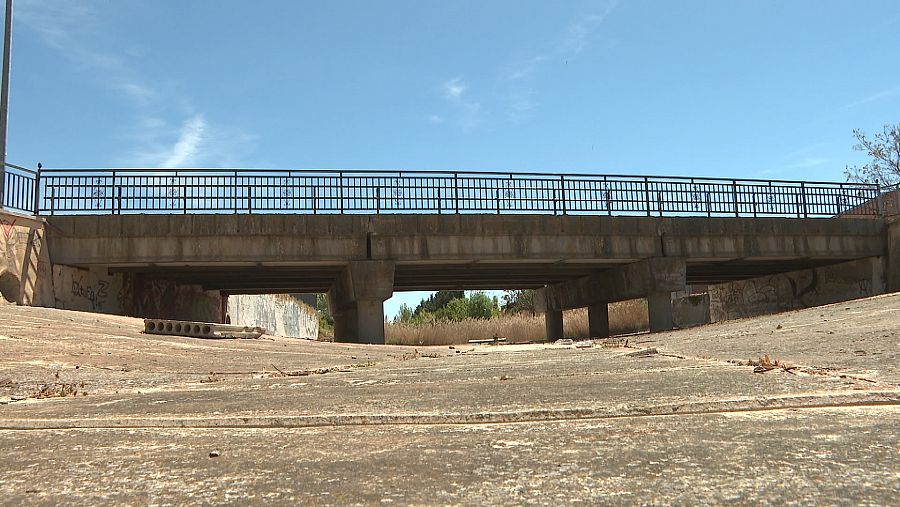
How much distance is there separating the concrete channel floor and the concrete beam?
13242 mm

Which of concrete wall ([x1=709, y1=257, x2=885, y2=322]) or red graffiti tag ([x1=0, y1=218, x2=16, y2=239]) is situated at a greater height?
red graffiti tag ([x1=0, y1=218, x2=16, y2=239])

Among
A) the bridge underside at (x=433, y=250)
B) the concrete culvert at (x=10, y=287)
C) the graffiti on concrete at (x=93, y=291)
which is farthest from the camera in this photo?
the bridge underside at (x=433, y=250)

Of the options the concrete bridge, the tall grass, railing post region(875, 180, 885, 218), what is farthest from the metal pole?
railing post region(875, 180, 885, 218)

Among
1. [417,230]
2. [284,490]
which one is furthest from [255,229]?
→ [284,490]

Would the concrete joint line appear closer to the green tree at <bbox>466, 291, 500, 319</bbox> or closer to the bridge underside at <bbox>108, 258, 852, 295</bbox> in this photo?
the bridge underside at <bbox>108, 258, 852, 295</bbox>

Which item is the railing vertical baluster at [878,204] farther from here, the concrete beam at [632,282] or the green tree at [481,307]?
the green tree at [481,307]

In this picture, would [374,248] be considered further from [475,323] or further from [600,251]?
[475,323]

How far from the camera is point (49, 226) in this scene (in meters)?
15.5

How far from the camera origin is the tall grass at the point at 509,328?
29547mm

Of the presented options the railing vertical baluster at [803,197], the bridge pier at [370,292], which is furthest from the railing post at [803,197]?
the bridge pier at [370,292]

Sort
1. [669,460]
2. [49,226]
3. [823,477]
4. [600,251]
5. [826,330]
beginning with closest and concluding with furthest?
[823,477] < [669,460] < [826,330] < [49,226] < [600,251]

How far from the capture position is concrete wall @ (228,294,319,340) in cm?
2895

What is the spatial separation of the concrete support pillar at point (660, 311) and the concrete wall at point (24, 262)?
52.1ft

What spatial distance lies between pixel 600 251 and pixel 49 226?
1401 cm
